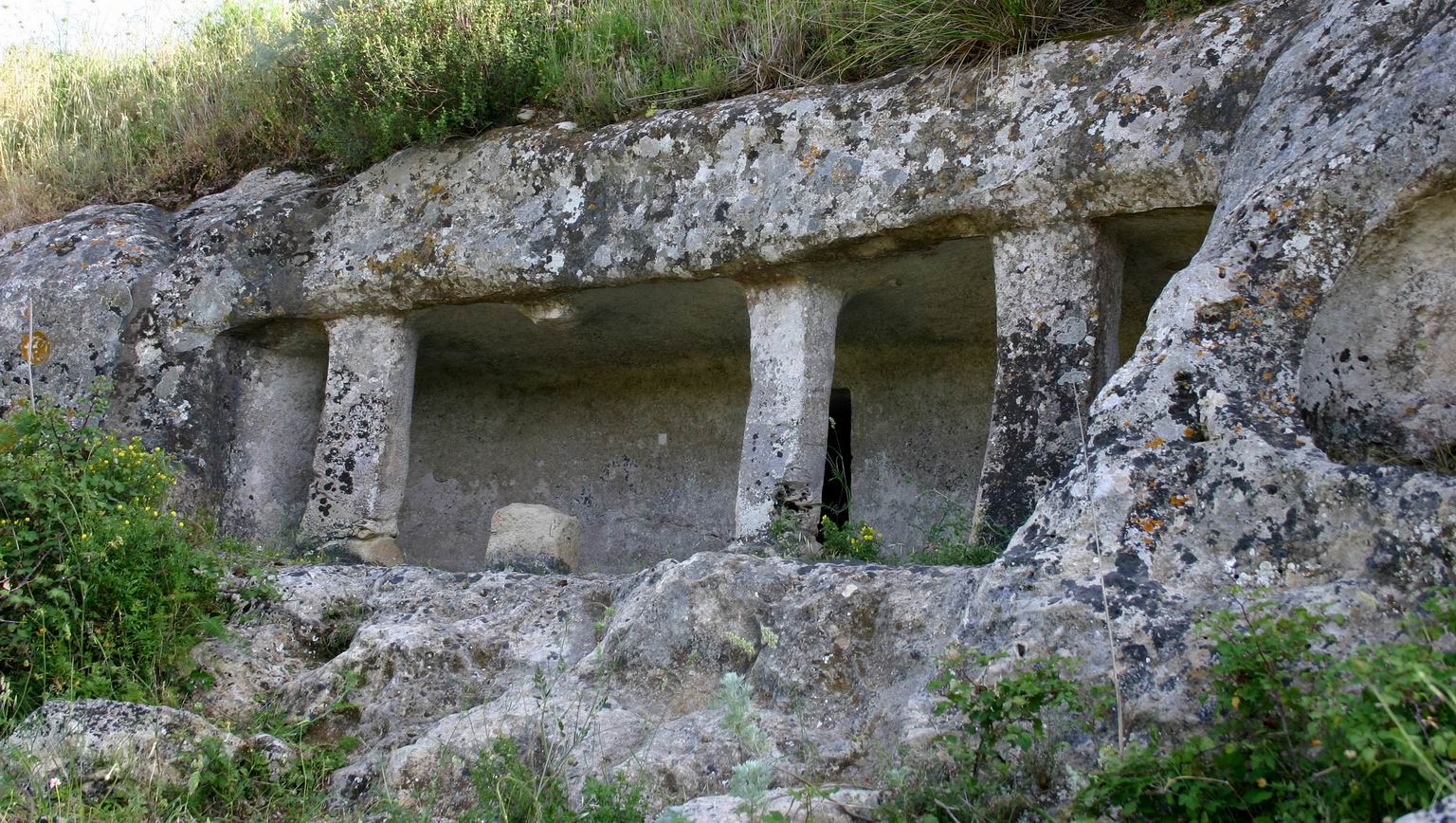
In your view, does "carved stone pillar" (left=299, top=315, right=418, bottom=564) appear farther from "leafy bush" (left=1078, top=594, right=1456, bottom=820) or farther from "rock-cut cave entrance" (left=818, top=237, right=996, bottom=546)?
"leafy bush" (left=1078, top=594, right=1456, bottom=820)

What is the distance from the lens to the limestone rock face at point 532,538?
6.16 m

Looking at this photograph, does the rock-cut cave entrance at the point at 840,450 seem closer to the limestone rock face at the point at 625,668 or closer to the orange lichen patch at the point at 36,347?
the limestone rock face at the point at 625,668

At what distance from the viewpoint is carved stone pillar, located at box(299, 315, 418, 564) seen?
21.7 ft

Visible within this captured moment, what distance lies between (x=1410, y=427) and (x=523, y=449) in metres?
5.61

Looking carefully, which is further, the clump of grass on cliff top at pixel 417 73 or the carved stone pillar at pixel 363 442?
the carved stone pillar at pixel 363 442

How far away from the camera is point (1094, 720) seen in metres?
Result: 2.94

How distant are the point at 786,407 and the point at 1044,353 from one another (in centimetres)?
121

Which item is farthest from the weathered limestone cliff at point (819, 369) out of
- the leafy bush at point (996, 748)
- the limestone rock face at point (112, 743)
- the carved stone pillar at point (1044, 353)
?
the limestone rock face at point (112, 743)

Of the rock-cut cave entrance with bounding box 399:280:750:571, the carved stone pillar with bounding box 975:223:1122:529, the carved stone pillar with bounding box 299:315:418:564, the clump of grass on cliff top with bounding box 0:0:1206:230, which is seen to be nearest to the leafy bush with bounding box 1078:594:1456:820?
the carved stone pillar with bounding box 975:223:1122:529

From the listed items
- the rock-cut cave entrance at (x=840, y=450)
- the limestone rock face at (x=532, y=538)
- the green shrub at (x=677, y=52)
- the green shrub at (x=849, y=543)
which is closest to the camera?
the green shrub at (x=849, y=543)

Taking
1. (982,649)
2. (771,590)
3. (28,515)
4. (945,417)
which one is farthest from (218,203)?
(982,649)

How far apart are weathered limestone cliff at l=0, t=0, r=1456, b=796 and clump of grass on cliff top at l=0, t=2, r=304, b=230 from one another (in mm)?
549

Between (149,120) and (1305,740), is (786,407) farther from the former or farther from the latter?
(149,120)

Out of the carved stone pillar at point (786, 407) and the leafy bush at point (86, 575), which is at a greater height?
the carved stone pillar at point (786, 407)
